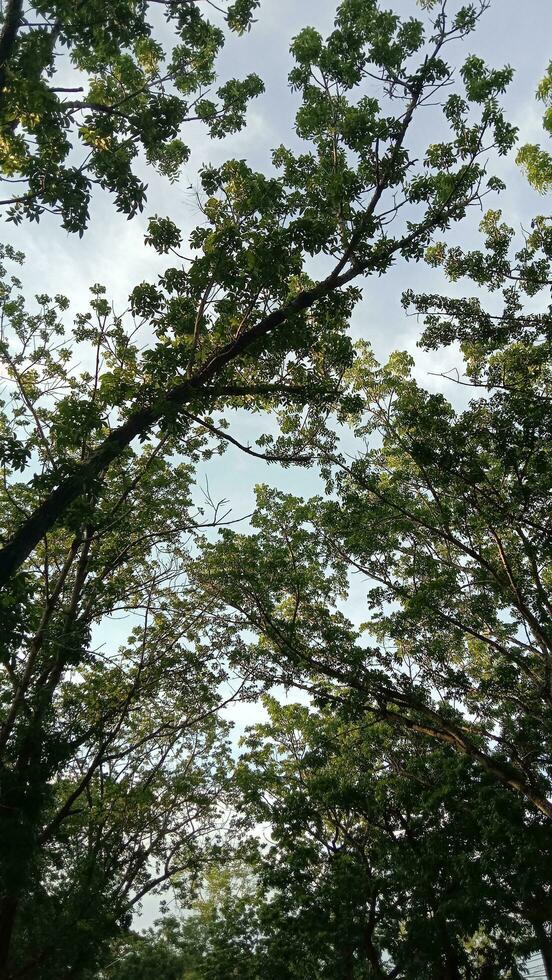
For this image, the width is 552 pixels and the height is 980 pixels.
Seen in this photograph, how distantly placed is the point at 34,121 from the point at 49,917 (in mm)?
11469

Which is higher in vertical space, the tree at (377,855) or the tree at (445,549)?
the tree at (445,549)

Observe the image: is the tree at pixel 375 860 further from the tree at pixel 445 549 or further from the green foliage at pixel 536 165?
the green foliage at pixel 536 165

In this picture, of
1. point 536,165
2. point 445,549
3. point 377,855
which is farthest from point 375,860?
point 536,165

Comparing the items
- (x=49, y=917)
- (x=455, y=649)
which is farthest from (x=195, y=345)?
(x=49, y=917)

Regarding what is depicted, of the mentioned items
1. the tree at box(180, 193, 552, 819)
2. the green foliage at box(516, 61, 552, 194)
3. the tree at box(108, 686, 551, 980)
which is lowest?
the tree at box(108, 686, 551, 980)

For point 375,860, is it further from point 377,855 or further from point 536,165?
point 536,165

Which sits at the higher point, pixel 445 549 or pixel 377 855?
pixel 445 549

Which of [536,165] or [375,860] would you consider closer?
[536,165]

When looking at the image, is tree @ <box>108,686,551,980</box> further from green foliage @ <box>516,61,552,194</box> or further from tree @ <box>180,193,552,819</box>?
green foliage @ <box>516,61,552,194</box>

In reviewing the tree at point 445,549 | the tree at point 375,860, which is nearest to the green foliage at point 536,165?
the tree at point 445,549

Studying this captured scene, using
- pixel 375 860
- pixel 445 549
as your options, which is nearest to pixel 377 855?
pixel 375 860

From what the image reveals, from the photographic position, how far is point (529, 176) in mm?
9594

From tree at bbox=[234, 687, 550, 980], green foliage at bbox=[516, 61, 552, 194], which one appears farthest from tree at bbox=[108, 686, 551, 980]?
green foliage at bbox=[516, 61, 552, 194]

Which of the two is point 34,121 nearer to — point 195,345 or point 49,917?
point 195,345
